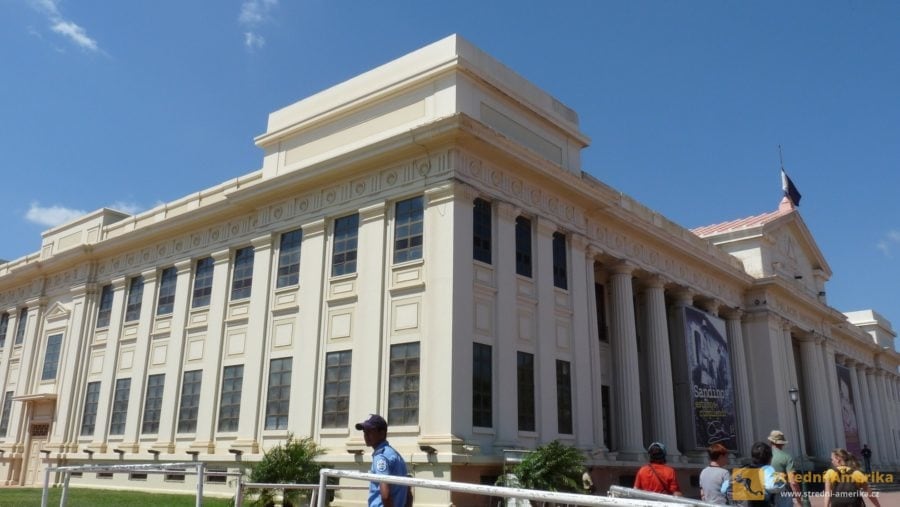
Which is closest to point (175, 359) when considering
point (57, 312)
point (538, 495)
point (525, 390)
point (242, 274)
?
point (242, 274)

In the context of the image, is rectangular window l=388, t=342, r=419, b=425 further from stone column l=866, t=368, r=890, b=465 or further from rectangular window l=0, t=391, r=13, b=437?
stone column l=866, t=368, r=890, b=465

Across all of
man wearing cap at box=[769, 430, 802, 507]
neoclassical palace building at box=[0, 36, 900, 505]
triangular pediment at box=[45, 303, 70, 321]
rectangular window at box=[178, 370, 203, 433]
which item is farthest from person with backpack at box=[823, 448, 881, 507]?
triangular pediment at box=[45, 303, 70, 321]

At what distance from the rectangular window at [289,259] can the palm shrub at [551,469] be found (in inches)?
365

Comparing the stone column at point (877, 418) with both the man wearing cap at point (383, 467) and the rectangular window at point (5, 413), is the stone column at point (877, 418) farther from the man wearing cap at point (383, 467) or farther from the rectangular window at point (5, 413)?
the man wearing cap at point (383, 467)

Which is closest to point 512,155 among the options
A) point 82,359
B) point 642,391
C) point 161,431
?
point 642,391

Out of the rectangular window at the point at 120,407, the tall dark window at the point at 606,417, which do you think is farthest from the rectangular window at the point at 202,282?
the tall dark window at the point at 606,417

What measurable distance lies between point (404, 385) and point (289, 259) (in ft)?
21.0

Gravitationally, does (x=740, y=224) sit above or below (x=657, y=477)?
above

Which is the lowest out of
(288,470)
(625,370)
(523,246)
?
(288,470)

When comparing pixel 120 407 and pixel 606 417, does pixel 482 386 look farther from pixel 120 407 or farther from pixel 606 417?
pixel 120 407

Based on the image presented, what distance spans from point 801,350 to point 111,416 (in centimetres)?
3197

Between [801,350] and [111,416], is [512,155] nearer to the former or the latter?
[111,416]

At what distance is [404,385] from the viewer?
18516 mm

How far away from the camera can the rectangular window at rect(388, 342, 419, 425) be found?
18.2 metres
